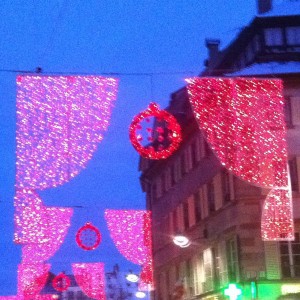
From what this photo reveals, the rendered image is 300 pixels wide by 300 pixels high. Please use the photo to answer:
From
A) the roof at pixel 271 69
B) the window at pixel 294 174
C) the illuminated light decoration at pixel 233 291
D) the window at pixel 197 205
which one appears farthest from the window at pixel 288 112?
the illuminated light decoration at pixel 233 291

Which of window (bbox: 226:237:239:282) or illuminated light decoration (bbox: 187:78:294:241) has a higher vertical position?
illuminated light decoration (bbox: 187:78:294:241)

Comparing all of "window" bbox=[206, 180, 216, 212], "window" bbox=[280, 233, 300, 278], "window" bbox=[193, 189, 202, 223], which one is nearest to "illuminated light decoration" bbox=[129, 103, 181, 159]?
"window" bbox=[280, 233, 300, 278]

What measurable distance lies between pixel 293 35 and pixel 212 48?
27.7ft

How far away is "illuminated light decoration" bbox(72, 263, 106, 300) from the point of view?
4356 centimetres

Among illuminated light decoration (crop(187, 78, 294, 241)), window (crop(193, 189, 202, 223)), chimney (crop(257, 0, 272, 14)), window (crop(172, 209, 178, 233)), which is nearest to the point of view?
illuminated light decoration (crop(187, 78, 294, 241))

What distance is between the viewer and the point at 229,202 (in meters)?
33.7

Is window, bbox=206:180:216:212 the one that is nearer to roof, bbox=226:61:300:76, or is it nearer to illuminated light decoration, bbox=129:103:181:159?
roof, bbox=226:61:300:76

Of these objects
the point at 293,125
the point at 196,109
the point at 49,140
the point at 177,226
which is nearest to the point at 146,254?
the point at 177,226

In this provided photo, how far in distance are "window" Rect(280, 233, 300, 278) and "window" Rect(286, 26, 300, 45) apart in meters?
9.81

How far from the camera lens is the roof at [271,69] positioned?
33781 millimetres

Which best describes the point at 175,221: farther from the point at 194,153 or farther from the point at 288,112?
the point at 288,112

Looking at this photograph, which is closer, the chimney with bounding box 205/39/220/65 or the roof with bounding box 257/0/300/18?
the roof with bounding box 257/0/300/18

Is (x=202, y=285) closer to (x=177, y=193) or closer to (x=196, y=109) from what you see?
(x=177, y=193)

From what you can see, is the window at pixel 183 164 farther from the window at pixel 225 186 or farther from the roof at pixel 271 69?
the roof at pixel 271 69
